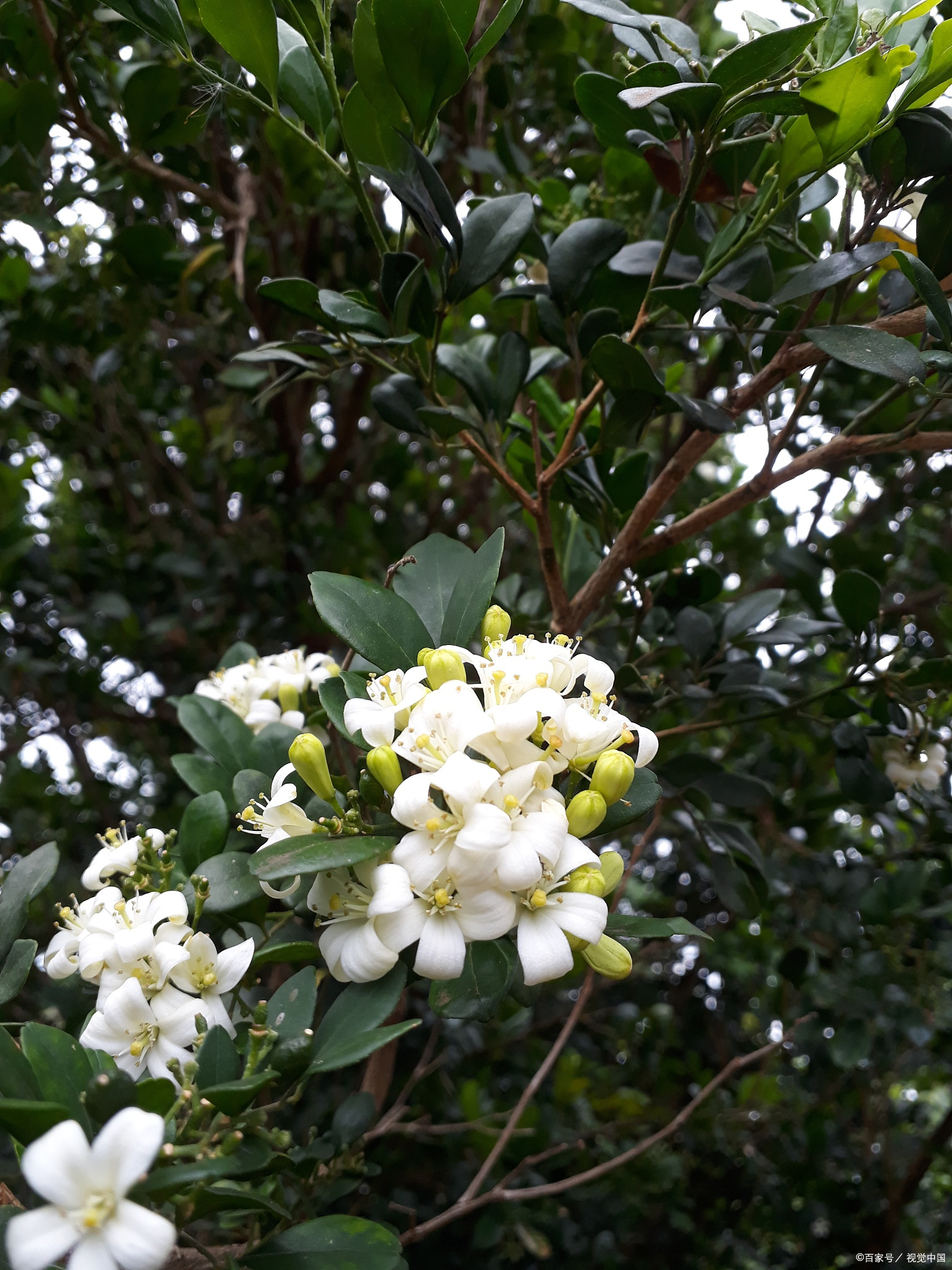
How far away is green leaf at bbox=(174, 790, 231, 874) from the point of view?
0.94 m

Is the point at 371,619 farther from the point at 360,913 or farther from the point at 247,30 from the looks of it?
the point at 247,30

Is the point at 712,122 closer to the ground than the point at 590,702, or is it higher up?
higher up

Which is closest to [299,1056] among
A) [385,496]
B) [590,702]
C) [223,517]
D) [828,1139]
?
[590,702]

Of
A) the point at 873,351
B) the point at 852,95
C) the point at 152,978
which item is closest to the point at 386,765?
the point at 152,978

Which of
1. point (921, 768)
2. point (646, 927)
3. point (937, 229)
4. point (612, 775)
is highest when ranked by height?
point (937, 229)

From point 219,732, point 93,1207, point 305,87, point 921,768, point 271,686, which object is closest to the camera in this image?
point 93,1207

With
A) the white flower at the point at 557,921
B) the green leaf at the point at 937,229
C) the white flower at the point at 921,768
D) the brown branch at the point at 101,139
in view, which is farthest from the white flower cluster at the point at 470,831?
the brown branch at the point at 101,139

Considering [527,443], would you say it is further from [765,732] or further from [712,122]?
[765,732]

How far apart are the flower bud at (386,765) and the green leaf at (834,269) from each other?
655 millimetres

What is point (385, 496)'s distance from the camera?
2.97 meters

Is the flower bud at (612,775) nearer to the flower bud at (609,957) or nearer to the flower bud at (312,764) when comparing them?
the flower bud at (609,957)

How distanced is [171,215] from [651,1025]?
8.52 ft

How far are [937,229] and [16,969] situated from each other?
1.19 meters

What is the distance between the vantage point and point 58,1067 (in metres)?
0.63
